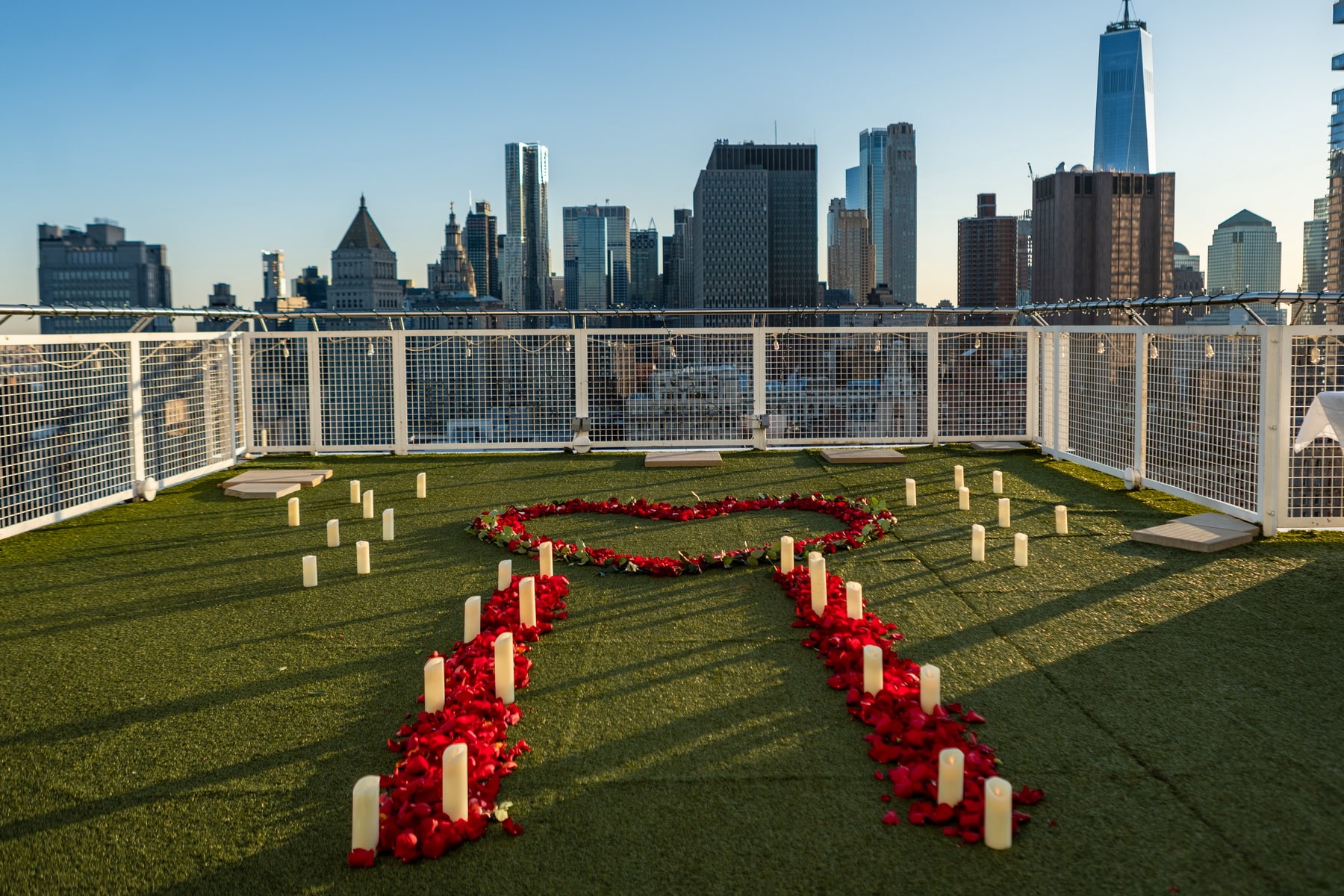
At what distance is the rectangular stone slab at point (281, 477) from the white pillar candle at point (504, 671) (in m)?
8.87

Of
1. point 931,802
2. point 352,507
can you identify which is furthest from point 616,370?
point 931,802

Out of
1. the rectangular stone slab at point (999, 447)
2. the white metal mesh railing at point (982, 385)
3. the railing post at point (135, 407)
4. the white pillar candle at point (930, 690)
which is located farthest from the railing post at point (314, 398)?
the white pillar candle at point (930, 690)

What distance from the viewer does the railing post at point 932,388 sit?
17.1 m

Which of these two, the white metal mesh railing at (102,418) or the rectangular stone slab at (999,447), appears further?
the rectangular stone slab at (999,447)

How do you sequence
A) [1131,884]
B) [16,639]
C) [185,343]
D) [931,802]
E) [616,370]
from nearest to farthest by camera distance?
[1131,884] → [931,802] → [16,639] → [185,343] → [616,370]

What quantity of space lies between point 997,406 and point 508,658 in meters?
13.6

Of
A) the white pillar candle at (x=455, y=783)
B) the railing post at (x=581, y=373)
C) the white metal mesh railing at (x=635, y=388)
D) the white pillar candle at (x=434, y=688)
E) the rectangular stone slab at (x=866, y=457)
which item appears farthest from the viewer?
the railing post at (x=581, y=373)

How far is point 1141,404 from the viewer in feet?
41.0

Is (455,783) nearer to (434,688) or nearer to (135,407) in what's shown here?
(434,688)

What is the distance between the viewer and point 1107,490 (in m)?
12.4

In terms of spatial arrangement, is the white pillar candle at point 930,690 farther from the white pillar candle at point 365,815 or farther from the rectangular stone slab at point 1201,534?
the rectangular stone slab at point 1201,534

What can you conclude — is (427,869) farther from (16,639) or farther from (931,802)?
(16,639)

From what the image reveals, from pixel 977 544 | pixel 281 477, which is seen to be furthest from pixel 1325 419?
pixel 281 477

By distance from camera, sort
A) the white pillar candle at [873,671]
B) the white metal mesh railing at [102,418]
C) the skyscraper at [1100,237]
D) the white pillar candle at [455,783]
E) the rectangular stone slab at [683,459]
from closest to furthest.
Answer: the white pillar candle at [455,783], the white pillar candle at [873,671], the white metal mesh railing at [102,418], the rectangular stone slab at [683,459], the skyscraper at [1100,237]
